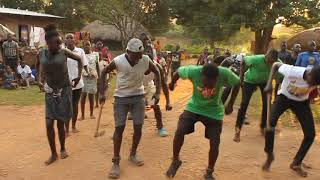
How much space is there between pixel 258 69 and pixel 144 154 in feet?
7.70

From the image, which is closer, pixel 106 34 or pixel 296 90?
pixel 296 90

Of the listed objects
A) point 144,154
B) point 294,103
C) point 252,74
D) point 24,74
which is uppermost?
point 252,74

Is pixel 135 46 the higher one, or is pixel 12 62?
pixel 135 46

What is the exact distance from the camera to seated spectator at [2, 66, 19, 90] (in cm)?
1437

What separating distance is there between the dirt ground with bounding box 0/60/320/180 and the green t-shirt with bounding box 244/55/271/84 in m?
1.06

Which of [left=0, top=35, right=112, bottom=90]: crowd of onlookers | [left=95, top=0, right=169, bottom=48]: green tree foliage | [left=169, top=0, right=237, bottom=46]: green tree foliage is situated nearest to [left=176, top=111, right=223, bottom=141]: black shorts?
[left=0, top=35, right=112, bottom=90]: crowd of onlookers

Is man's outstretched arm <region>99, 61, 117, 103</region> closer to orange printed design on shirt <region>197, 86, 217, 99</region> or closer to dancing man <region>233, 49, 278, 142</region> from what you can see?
orange printed design on shirt <region>197, 86, 217, 99</region>

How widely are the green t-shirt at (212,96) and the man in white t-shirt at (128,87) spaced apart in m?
0.68

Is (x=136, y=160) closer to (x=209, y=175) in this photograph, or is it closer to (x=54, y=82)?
(x=209, y=175)

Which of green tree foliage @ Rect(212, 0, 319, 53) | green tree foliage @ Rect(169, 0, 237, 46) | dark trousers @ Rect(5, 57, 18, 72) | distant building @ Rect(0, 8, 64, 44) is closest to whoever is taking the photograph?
dark trousers @ Rect(5, 57, 18, 72)

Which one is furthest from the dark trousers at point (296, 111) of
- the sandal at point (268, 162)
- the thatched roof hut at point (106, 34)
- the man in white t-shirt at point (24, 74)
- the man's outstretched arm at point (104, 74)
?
the thatched roof hut at point (106, 34)

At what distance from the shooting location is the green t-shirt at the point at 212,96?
215 inches

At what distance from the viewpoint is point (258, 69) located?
24.8 feet

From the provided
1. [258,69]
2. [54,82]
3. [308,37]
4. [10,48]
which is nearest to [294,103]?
[258,69]
